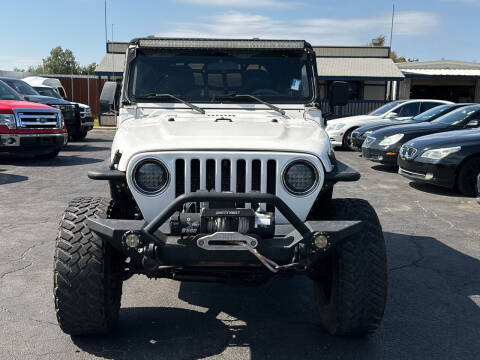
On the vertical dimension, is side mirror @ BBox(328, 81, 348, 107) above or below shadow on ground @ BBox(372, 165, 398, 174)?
above

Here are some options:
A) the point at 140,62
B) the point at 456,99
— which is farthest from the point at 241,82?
the point at 456,99

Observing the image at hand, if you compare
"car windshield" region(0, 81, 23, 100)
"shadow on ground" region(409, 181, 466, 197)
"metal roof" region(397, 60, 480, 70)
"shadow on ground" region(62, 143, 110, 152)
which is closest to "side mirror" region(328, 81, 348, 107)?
"shadow on ground" region(409, 181, 466, 197)

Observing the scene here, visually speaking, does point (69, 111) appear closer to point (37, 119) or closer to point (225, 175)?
point (37, 119)

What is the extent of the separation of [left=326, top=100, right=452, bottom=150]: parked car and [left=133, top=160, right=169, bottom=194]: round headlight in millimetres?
11322

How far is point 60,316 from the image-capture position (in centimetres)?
306

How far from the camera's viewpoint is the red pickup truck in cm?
1094

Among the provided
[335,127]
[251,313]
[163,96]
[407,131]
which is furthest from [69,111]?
[251,313]

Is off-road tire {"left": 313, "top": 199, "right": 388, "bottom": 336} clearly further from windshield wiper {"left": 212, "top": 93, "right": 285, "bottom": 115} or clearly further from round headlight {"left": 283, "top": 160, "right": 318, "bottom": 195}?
windshield wiper {"left": 212, "top": 93, "right": 285, "bottom": 115}

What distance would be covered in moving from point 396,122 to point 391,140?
2424mm

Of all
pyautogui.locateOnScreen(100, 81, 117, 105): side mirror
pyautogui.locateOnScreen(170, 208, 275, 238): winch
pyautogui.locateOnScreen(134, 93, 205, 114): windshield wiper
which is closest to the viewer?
pyautogui.locateOnScreen(170, 208, 275, 238): winch

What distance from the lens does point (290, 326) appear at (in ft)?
11.4

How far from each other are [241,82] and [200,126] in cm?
101

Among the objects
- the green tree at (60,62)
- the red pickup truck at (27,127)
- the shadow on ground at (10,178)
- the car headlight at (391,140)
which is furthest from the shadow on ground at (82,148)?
the green tree at (60,62)

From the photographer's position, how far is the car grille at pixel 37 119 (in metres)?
11.1
